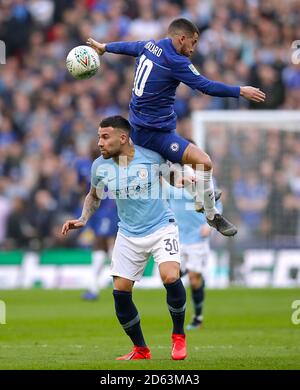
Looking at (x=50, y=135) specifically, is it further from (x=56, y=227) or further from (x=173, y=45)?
(x=173, y=45)

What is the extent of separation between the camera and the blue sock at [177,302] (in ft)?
35.3

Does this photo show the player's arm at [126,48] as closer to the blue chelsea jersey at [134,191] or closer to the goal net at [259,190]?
Answer: the blue chelsea jersey at [134,191]

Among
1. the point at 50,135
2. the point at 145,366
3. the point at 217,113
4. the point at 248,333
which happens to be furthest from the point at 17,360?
the point at 50,135

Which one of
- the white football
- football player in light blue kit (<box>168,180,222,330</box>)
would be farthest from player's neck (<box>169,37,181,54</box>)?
football player in light blue kit (<box>168,180,222,330</box>)

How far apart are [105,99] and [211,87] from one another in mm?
14275

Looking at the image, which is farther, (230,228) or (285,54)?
(285,54)

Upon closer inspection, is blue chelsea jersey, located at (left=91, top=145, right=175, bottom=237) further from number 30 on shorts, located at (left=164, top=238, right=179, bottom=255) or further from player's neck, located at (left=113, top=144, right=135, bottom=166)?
number 30 on shorts, located at (left=164, top=238, right=179, bottom=255)

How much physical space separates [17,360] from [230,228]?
2.71 m

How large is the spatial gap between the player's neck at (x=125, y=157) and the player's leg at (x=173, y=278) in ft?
2.61

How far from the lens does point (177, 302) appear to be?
35.4ft

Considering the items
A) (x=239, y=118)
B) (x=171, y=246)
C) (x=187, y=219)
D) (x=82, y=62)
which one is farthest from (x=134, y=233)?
(x=239, y=118)

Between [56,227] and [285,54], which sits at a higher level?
[285,54]

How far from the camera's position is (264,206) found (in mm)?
22703

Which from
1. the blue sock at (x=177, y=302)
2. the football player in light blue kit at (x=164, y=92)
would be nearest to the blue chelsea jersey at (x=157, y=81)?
the football player in light blue kit at (x=164, y=92)
